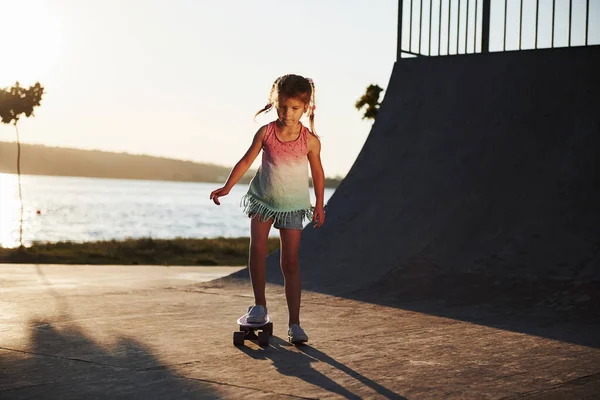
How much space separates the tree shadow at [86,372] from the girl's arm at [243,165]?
39.5 inches

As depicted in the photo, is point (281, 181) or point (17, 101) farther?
point (17, 101)

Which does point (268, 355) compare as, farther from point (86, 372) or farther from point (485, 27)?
point (485, 27)

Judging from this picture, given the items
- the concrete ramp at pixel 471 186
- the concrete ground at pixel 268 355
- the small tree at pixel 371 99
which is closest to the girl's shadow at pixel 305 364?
the concrete ground at pixel 268 355

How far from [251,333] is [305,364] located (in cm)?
75

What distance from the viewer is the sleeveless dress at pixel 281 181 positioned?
5.52m

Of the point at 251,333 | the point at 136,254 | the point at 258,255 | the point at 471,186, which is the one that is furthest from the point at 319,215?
the point at 136,254

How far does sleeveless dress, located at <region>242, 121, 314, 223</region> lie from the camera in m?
5.52

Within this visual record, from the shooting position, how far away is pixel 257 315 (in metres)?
5.48

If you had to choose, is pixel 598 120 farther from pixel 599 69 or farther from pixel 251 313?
pixel 251 313

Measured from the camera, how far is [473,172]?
9.27m

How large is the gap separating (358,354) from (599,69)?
5.39 meters

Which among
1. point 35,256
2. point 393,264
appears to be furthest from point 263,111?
point 35,256

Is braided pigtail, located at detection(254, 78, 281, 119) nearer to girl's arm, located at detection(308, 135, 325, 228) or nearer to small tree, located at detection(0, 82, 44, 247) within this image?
girl's arm, located at detection(308, 135, 325, 228)

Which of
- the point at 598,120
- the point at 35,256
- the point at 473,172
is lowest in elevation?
the point at 35,256
